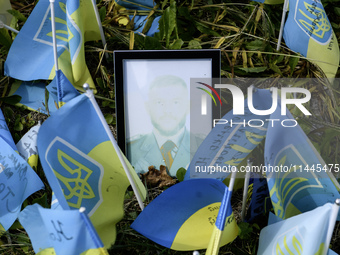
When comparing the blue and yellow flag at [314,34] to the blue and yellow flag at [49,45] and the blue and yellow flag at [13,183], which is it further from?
the blue and yellow flag at [13,183]

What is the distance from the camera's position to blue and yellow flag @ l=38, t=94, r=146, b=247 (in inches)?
43.1

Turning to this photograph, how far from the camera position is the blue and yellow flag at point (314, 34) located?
54.7 inches

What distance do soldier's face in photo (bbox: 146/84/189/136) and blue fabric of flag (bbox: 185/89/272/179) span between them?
0.78 feet

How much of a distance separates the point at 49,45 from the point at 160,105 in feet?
1.24

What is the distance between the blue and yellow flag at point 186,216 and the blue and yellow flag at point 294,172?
0.42ft

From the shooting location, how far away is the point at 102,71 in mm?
1571

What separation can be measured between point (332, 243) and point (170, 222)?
46cm

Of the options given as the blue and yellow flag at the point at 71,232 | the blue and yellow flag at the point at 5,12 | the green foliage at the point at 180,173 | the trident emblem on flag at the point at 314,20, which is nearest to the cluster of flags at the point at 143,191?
the blue and yellow flag at the point at 71,232

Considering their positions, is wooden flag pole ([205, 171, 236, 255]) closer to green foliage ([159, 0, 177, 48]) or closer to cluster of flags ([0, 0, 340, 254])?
cluster of flags ([0, 0, 340, 254])

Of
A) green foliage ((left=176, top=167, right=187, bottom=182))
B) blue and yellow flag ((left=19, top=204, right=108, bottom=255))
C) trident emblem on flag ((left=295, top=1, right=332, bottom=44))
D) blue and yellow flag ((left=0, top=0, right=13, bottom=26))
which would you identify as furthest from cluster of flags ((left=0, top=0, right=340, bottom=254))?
blue and yellow flag ((left=0, top=0, right=13, bottom=26))

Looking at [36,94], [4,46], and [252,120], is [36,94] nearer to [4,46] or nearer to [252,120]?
[4,46]

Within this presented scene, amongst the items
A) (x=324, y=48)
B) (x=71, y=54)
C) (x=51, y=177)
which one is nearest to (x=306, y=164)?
(x=324, y=48)

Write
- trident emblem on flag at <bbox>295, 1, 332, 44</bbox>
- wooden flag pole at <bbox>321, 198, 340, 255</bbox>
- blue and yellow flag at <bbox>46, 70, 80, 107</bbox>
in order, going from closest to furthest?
wooden flag pole at <bbox>321, 198, 340, 255</bbox> → blue and yellow flag at <bbox>46, 70, 80, 107</bbox> → trident emblem on flag at <bbox>295, 1, 332, 44</bbox>

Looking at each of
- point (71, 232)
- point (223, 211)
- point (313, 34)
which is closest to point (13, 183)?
point (71, 232)
